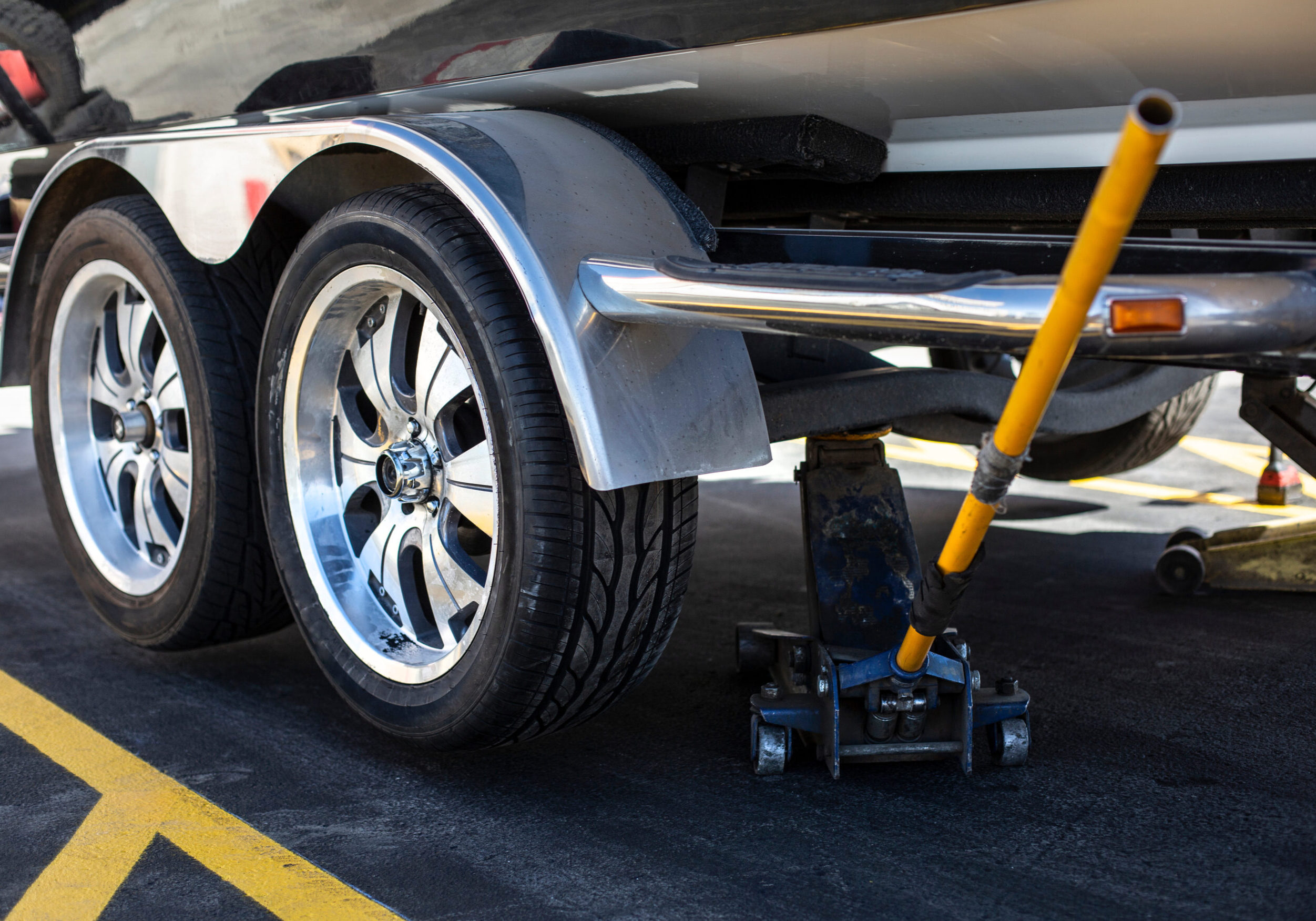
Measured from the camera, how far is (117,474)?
3.15 metres

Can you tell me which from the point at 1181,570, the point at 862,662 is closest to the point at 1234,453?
the point at 1181,570

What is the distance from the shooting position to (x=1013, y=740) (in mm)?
2186

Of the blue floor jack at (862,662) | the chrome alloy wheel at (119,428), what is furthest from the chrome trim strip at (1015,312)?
the chrome alloy wheel at (119,428)

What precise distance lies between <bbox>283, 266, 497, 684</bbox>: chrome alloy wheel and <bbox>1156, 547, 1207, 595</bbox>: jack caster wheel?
6.61ft

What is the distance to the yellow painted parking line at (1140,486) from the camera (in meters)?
4.38

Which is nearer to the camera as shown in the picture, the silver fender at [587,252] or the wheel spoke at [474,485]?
the silver fender at [587,252]

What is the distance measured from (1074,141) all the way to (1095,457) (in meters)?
2.34

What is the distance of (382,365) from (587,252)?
2.17 feet

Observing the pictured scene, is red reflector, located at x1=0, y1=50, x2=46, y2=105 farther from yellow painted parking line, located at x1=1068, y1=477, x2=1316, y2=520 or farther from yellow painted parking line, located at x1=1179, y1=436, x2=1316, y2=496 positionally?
yellow painted parking line, located at x1=1179, y1=436, x2=1316, y2=496

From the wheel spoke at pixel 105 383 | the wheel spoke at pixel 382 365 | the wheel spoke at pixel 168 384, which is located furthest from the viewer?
the wheel spoke at pixel 105 383

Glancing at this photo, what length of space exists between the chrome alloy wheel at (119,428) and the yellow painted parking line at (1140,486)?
211 centimetres

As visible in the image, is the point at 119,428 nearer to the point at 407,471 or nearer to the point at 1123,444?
the point at 407,471

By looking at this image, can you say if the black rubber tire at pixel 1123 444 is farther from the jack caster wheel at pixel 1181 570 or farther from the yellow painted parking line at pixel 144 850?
the yellow painted parking line at pixel 144 850

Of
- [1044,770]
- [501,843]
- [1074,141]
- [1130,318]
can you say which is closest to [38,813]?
[501,843]
